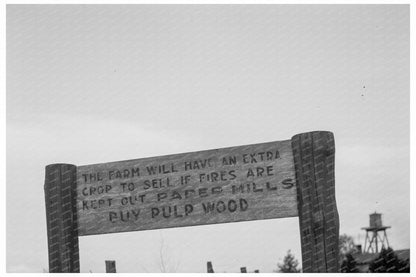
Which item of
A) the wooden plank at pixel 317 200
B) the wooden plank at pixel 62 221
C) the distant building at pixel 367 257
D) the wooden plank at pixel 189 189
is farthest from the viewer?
the distant building at pixel 367 257

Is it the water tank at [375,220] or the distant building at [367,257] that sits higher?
the water tank at [375,220]

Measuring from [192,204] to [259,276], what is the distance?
943 millimetres

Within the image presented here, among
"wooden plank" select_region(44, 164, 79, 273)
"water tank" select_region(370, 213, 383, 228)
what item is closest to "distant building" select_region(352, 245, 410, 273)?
"water tank" select_region(370, 213, 383, 228)

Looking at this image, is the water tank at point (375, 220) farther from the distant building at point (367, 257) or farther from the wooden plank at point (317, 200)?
the wooden plank at point (317, 200)

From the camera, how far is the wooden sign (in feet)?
13.1

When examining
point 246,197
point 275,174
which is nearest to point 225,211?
point 246,197

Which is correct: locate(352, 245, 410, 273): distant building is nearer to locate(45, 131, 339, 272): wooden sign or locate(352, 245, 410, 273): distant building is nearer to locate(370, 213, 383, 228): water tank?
locate(370, 213, 383, 228): water tank

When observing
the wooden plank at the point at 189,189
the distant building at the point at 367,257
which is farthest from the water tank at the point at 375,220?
the wooden plank at the point at 189,189

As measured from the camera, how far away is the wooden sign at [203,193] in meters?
3.98

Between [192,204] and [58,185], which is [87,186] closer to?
[58,185]

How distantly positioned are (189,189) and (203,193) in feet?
0.41

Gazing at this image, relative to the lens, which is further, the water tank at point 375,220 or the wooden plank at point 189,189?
the water tank at point 375,220

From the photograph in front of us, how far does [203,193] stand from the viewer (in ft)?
14.1

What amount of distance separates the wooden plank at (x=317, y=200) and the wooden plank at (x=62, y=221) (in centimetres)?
191
